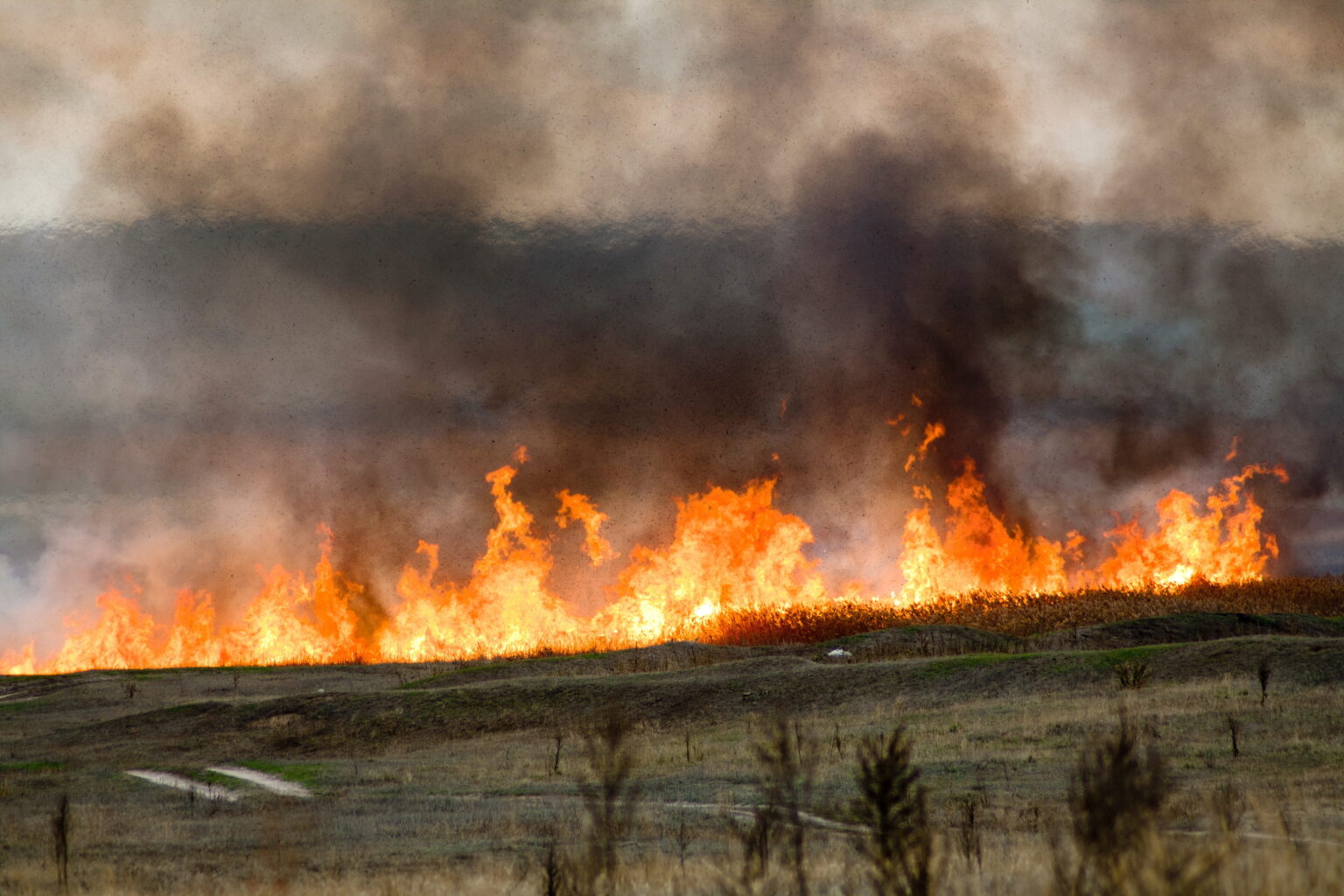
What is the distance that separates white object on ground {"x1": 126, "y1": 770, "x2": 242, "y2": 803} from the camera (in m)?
23.5

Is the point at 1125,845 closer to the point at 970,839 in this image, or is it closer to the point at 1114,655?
the point at 970,839

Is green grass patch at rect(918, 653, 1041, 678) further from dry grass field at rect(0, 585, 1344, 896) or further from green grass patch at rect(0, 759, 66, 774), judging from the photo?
green grass patch at rect(0, 759, 66, 774)

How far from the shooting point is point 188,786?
25875mm

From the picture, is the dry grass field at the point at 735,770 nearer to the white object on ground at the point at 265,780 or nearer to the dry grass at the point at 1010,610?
the white object on ground at the point at 265,780

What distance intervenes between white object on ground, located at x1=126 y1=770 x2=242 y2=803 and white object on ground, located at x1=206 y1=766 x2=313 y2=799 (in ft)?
2.48

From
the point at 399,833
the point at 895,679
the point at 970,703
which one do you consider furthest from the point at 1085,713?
the point at 399,833

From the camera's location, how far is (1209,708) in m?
26.2

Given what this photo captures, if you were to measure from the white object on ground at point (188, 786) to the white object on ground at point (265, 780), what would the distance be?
756mm

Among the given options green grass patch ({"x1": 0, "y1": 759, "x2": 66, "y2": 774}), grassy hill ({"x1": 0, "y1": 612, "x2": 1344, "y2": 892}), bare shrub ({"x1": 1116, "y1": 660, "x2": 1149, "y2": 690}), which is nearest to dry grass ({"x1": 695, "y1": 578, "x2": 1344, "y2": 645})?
grassy hill ({"x1": 0, "y1": 612, "x2": 1344, "y2": 892})

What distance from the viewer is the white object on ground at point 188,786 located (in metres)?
23.5

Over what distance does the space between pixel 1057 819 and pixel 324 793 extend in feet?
46.1

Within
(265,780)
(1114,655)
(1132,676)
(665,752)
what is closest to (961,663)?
(1114,655)

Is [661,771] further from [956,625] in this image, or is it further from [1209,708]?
[956,625]

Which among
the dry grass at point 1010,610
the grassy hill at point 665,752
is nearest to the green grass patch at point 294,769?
the grassy hill at point 665,752
